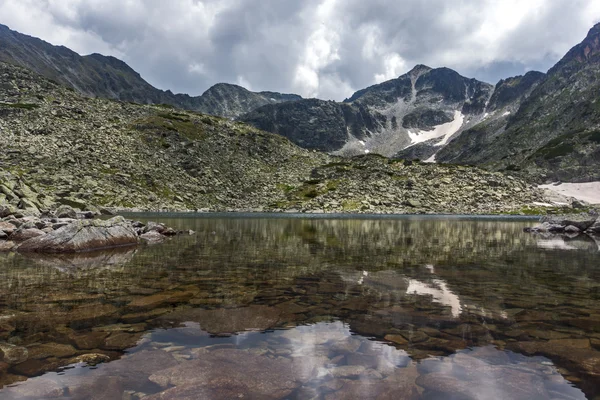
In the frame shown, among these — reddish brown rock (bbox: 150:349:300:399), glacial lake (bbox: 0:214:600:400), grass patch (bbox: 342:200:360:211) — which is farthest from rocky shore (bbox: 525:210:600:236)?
grass patch (bbox: 342:200:360:211)

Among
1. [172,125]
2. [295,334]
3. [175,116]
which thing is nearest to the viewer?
[295,334]

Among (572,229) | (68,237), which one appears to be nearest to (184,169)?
(68,237)

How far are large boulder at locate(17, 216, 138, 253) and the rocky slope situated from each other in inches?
2831

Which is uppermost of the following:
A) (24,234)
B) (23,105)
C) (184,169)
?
(23,105)

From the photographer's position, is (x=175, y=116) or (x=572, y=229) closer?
(x=572, y=229)

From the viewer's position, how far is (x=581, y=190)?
621ft

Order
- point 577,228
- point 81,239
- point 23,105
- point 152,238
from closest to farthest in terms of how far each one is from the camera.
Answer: point 81,239, point 152,238, point 577,228, point 23,105

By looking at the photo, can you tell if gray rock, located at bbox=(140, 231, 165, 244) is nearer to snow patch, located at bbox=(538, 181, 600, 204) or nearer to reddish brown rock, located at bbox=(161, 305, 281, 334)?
reddish brown rock, located at bbox=(161, 305, 281, 334)

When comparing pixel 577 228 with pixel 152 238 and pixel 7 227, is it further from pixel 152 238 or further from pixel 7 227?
pixel 7 227

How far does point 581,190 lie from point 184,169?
19324 cm

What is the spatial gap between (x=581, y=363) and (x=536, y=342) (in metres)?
1.33

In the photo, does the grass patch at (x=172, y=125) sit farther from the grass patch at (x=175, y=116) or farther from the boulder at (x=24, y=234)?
the boulder at (x=24, y=234)

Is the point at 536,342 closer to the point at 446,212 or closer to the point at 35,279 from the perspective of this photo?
the point at 35,279

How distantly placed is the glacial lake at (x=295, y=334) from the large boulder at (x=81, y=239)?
7705mm
